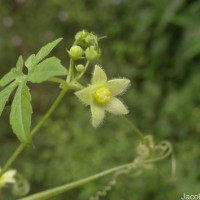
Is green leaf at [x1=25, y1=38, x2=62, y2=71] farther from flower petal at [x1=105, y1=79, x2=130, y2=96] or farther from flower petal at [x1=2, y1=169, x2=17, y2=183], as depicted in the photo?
flower petal at [x1=2, y1=169, x2=17, y2=183]

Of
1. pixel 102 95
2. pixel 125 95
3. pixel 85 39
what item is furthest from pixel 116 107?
pixel 125 95

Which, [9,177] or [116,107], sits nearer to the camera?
[116,107]

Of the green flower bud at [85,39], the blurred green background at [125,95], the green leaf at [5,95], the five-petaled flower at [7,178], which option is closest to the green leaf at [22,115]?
the green leaf at [5,95]

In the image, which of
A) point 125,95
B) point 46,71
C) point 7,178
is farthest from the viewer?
point 125,95

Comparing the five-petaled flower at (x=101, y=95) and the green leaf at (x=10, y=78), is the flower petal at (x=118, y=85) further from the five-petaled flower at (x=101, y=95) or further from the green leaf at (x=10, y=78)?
the green leaf at (x=10, y=78)

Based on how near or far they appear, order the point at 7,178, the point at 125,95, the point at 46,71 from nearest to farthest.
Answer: the point at 46,71
the point at 7,178
the point at 125,95

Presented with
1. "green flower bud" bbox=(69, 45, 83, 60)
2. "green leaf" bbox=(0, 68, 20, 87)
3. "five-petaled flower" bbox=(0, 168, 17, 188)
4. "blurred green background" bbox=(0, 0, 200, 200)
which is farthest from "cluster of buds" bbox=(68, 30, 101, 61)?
"blurred green background" bbox=(0, 0, 200, 200)

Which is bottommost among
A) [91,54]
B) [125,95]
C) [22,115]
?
[22,115]

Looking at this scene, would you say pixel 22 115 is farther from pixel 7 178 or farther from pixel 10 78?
pixel 7 178

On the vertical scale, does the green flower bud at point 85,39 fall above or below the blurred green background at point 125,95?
below
